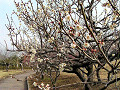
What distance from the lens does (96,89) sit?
768 centimetres

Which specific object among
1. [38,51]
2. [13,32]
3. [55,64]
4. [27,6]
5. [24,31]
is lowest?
[55,64]

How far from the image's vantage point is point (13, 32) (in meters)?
4.18

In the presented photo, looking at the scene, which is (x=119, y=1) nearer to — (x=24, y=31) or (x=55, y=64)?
(x=55, y=64)

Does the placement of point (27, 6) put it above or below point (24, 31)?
above

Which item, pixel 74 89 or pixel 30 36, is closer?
pixel 30 36

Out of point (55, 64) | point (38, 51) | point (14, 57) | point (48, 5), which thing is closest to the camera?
point (38, 51)

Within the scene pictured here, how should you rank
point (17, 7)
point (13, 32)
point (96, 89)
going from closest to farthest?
point (13, 32)
point (17, 7)
point (96, 89)

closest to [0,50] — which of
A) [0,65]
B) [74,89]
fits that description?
[0,65]

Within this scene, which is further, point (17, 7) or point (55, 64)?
point (17, 7)

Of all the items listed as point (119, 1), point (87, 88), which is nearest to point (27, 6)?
point (119, 1)

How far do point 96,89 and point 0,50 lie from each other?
137 ft

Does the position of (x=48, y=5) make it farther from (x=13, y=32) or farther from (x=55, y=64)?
(x=55, y=64)

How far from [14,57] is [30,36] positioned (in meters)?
31.3

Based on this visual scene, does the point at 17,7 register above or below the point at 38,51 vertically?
above
